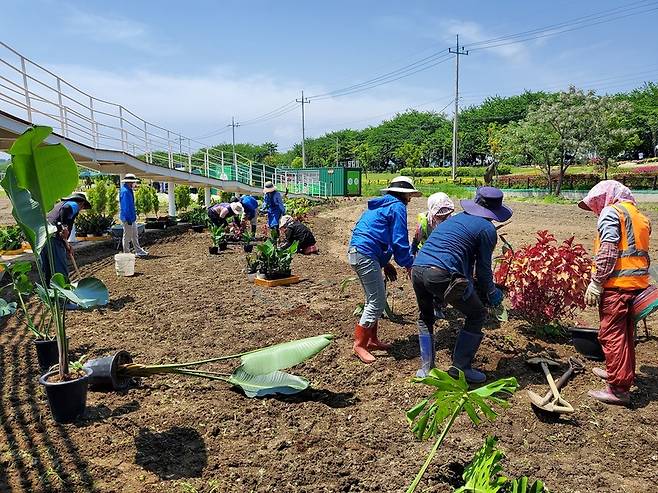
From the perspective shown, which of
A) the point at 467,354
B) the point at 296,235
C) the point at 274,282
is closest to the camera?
the point at 467,354

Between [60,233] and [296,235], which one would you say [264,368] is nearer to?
[60,233]

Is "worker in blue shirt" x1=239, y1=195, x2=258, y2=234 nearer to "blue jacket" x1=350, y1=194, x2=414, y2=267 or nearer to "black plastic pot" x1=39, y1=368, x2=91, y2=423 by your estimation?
"blue jacket" x1=350, y1=194, x2=414, y2=267

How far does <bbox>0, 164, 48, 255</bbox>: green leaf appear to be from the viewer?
3451 mm

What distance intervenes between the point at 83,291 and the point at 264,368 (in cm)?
131

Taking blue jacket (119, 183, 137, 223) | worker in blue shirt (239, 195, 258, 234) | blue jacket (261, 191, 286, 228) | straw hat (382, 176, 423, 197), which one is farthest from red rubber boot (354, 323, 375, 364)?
worker in blue shirt (239, 195, 258, 234)

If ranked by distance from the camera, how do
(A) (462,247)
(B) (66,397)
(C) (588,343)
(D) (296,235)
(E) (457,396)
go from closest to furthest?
1. (E) (457,396)
2. (B) (66,397)
3. (A) (462,247)
4. (C) (588,343)
5. (D) (296,235)

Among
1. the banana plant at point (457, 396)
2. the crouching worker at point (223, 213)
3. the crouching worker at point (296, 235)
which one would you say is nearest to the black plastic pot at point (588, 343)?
the banana plant at point (457, 396)

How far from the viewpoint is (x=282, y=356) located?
3541 mm

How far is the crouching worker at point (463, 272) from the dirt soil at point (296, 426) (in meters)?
0.42

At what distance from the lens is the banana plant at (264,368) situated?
3.53m

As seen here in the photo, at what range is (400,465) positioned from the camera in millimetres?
3055

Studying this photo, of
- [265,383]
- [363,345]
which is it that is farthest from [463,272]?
[265,383]

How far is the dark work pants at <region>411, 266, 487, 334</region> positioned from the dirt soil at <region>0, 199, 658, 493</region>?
57 centimetres

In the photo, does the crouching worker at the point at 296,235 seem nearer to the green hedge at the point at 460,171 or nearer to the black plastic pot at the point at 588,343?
the black plastic pot at the point at 588,343
